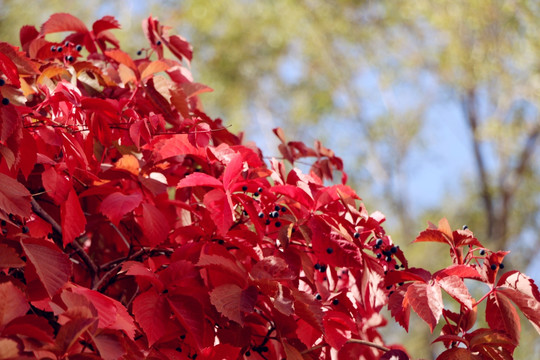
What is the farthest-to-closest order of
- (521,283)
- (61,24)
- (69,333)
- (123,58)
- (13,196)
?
(61,24) < (123,58) < (521,283) < (13,196) < (69,333)

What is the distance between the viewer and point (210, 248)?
1173mm

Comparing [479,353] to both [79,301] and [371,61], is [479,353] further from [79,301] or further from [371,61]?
[371,61]

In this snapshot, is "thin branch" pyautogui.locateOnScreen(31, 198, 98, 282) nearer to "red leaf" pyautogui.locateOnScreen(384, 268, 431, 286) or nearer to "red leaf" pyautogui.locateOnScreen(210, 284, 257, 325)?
"red leaf" pyautogui.locateOnScreen(210, 284, 257, 325)

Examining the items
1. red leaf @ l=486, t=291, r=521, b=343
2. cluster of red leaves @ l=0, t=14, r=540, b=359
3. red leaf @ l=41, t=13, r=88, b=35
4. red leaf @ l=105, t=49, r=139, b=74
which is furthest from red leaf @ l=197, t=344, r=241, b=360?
red leaf @ l=41, t=13, r=88, b=35

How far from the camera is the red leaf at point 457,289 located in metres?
1.10

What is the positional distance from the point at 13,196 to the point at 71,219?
18 centimetres

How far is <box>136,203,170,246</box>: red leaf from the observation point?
122cm

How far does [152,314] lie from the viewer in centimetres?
107

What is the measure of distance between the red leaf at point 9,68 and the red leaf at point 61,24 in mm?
539

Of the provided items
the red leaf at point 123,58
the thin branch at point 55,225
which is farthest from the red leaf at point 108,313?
the red leaf at point 123,58

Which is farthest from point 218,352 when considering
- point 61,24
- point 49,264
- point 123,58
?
point 61,24

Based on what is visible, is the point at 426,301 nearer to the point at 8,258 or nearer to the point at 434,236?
the point at 434,236

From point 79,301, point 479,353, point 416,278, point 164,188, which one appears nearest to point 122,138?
point 164,188

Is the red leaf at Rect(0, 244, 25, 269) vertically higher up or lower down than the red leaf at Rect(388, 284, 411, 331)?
lower down
